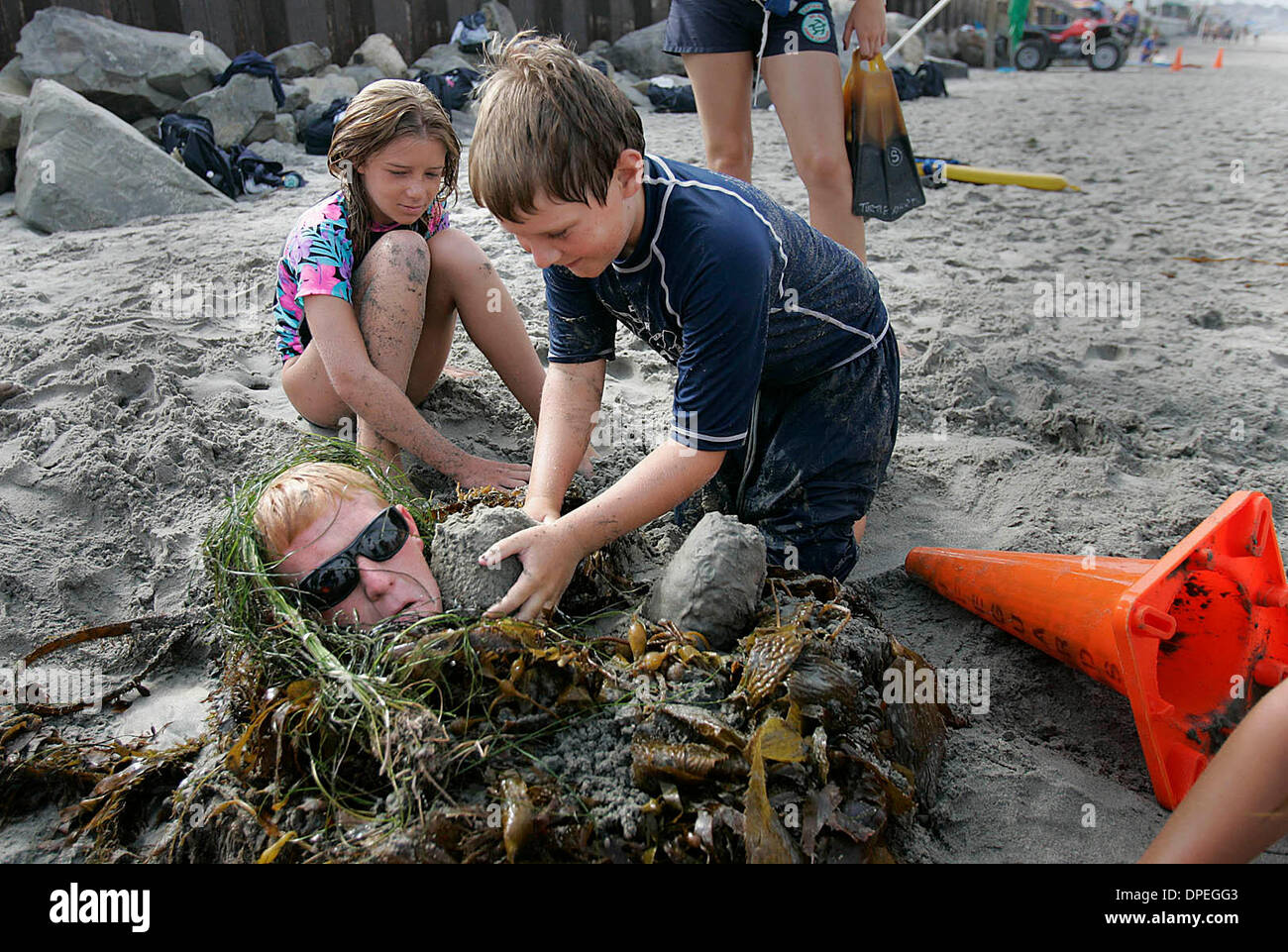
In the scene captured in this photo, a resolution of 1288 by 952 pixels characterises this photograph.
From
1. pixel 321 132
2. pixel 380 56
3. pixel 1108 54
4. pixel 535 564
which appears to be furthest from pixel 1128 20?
pixel 535 564

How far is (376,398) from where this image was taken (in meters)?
2.52

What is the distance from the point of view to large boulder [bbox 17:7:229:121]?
20.2 feet

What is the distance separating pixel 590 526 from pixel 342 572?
49 centimetres

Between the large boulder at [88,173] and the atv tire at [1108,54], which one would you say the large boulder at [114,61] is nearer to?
the large boulder at [88,173]

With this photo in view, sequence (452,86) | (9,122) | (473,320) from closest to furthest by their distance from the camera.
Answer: (473,320)
(9,122)
(452,86)

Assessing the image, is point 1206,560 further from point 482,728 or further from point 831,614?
point 482,728

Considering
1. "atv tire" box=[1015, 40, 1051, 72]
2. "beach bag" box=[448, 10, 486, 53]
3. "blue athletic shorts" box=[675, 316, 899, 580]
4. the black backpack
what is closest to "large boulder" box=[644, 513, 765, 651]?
"blue athletic shorts" box=[675, 316, 899, 580]

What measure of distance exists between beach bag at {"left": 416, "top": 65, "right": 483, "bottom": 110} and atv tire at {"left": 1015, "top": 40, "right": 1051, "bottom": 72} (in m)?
9.93

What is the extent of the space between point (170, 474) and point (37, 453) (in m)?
0.42

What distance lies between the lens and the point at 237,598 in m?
1.83

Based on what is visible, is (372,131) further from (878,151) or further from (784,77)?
(878,151)


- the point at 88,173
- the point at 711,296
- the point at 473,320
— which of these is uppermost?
the point at 711,296

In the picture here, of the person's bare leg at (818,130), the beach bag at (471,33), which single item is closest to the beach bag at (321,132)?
the beach bag at (471,33)
